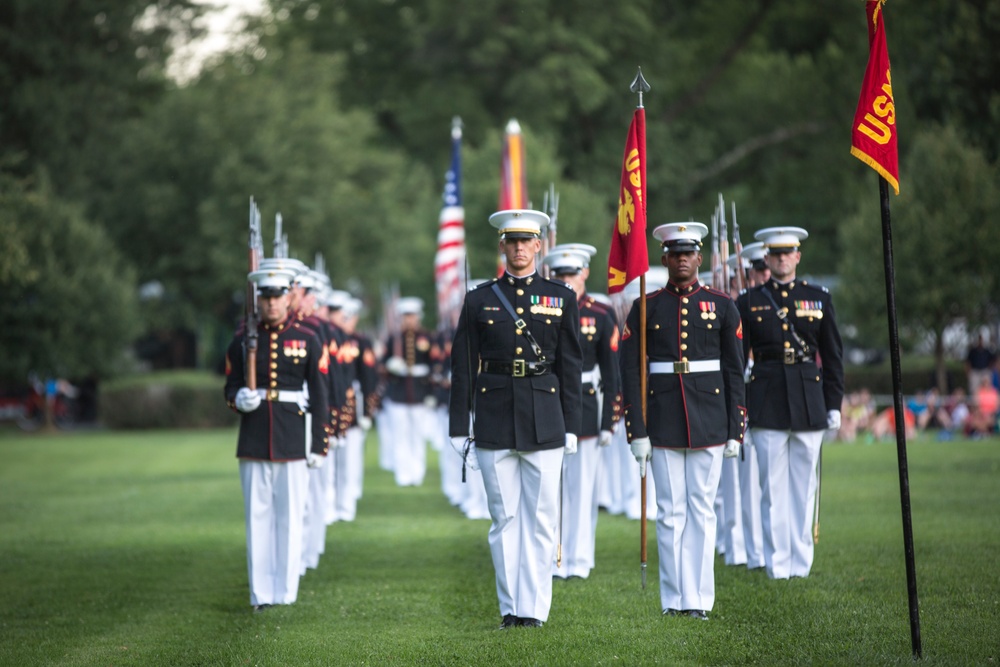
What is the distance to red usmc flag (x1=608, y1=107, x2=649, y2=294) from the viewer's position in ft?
32.0

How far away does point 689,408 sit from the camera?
9398 mm

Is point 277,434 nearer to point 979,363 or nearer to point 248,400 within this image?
point 248,400

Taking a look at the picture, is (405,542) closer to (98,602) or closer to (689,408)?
(98,602)

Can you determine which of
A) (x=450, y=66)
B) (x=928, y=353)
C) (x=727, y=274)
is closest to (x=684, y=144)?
(x=450, y=66)

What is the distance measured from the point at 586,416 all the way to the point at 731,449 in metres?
2.76

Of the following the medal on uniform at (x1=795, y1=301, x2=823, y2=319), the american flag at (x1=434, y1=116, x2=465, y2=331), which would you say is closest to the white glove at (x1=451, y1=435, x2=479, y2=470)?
the medal on uniform at (x1=795, y1=301, x2=823, y2=319)

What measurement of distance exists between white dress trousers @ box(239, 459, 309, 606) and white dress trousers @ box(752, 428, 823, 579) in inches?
143

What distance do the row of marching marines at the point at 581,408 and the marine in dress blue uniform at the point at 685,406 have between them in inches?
0.5

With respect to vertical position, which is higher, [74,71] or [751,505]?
[74,71]

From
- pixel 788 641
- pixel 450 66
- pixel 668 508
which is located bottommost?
pixel 788 641

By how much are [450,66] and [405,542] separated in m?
33.8

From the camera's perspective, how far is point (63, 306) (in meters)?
37.3

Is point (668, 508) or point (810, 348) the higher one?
point (810, 348)

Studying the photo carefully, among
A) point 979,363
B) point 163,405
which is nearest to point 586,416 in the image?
point 979,363
